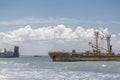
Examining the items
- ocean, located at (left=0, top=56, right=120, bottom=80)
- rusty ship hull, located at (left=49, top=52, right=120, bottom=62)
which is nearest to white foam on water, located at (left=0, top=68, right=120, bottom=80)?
ocean, located at (left=0, top=56, right=120, bottom=80)

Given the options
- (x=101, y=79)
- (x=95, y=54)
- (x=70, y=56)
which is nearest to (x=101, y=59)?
(x=95, y=54)

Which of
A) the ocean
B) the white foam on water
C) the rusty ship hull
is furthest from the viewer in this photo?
the rusty ship hull

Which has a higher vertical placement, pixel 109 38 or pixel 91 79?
pixel 109 38

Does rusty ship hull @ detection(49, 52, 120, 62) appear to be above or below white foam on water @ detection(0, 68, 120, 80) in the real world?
above

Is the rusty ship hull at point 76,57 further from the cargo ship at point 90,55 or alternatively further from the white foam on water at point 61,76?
the white foam on water at point 61,76

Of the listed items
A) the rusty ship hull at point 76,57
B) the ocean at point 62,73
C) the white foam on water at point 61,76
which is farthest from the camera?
the rusty ship hull at point 76,57

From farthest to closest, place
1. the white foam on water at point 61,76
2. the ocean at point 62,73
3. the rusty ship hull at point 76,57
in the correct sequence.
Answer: the rusty ship hull at point 76,57 < the ocean at point 62,73 < the white foam on water at point 61,76

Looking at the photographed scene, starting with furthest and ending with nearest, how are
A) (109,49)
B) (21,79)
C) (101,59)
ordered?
(109,49) → (101,59) → (21,79)

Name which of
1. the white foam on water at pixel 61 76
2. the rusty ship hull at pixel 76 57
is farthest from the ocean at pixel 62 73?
the rusty ship hull at pixel 76 57

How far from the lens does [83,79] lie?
4019 centimetres

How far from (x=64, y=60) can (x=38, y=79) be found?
63.4 m

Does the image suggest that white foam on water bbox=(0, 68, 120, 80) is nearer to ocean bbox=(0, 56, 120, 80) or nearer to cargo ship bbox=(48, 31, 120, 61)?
ocean bbox=(0, 56, 120, 80)

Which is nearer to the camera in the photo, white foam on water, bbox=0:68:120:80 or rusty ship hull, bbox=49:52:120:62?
white foam on water, bbox=0:68:120:80

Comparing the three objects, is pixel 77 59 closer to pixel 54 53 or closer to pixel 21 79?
pixel 54 53
